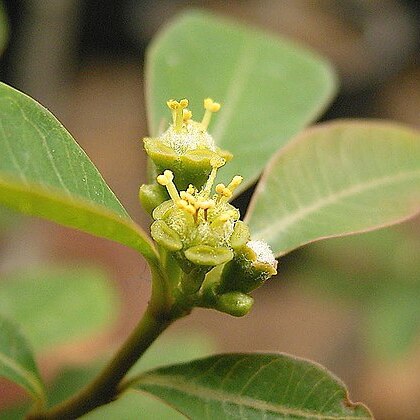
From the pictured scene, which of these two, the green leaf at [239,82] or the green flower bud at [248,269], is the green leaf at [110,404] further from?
the green flower bud at [248,269]

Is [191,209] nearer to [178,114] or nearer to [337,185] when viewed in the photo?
[178,114]

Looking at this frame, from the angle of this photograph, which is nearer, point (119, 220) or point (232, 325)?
point (119, 220)

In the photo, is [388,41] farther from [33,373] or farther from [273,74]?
[33,373]

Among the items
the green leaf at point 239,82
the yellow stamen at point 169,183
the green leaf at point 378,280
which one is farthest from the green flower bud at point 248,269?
the green leaf at point 378,280

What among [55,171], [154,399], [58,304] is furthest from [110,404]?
[55,171]

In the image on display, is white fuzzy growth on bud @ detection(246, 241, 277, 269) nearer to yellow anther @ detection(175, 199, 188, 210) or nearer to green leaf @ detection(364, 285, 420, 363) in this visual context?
yellow anther @ detection(175, 199, 188, 210)

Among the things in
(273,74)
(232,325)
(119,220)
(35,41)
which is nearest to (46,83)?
(35,41)

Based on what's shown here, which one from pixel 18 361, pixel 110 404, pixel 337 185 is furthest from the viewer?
pixel 110 404
